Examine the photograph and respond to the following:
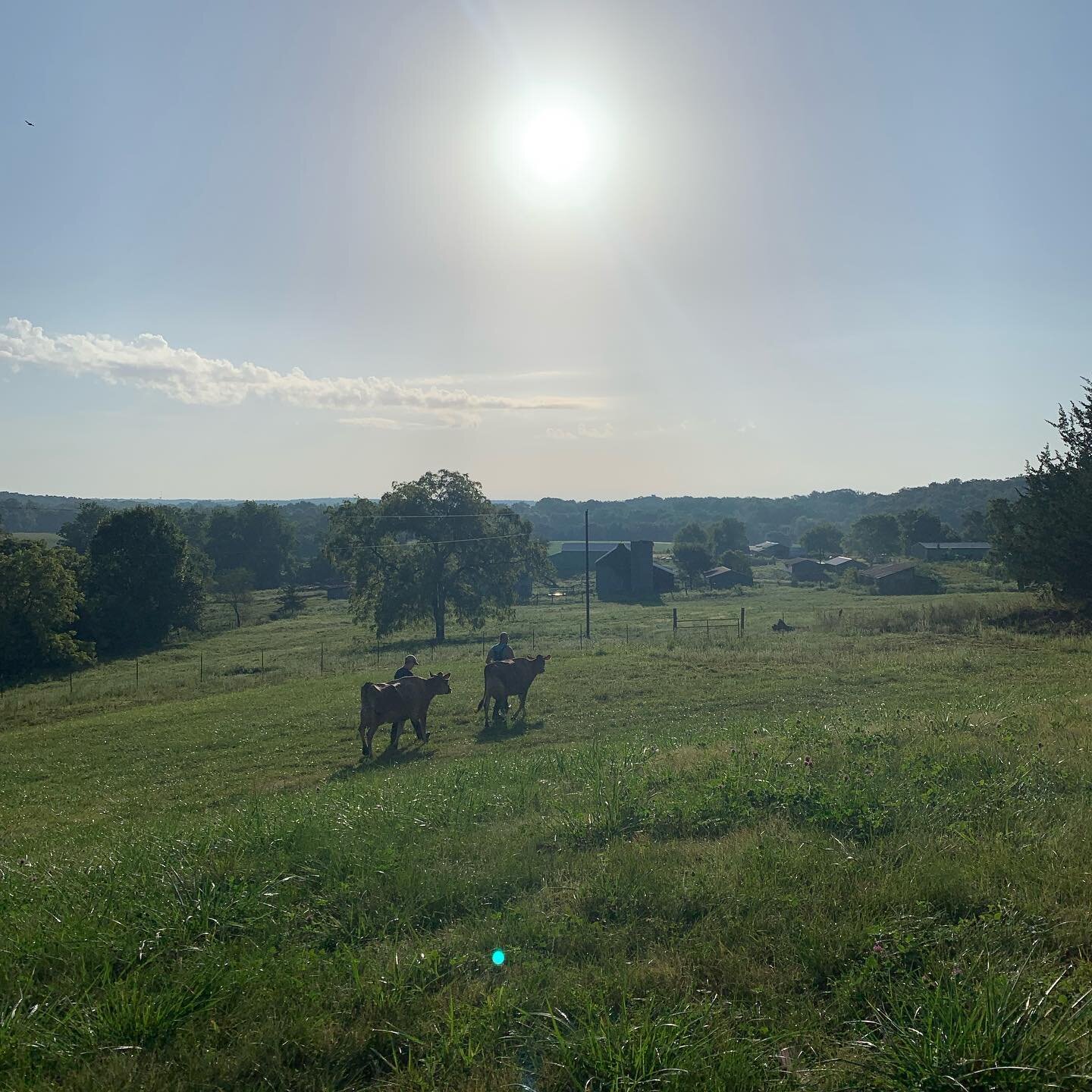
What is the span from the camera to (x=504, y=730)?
1878cm

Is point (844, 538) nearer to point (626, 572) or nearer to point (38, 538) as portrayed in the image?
point (626, 572)

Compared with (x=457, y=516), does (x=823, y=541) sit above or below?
below

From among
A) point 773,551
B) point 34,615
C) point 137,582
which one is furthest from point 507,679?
point 773,551

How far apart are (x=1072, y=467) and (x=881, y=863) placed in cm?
3809

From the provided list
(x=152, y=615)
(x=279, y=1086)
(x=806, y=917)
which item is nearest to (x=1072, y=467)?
(x=806, y=917)

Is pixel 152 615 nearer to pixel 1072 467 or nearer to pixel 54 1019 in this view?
pixel 1072 467

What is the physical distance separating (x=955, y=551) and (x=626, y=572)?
1672 inches

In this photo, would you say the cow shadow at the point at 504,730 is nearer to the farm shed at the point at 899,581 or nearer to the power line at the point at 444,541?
the power line at the point at 444,541

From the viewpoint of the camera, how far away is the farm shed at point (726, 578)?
9012 cm

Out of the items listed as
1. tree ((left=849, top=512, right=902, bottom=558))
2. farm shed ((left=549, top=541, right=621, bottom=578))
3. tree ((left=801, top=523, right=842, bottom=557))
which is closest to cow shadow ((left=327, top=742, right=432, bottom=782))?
farm shed ((left=549, top=541, right=621, bottom=578))

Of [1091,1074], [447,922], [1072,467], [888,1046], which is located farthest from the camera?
[1072,467]

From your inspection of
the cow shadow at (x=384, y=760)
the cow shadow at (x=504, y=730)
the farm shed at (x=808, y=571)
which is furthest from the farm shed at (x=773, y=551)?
the cow shadow at (x=384, y=760)

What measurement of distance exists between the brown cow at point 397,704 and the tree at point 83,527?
233 ft

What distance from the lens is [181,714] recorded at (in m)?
24.3
